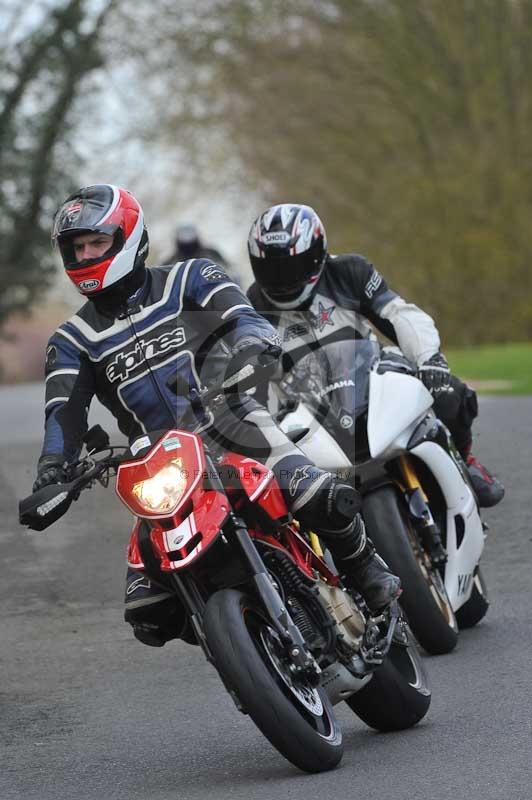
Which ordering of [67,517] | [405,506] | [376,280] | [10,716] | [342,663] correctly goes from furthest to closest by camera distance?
1. [67,517]
2. [376,280]
3. [405,506]
4. [10,716]
5. [342,663]

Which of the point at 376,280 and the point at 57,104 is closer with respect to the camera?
the point at 376,280

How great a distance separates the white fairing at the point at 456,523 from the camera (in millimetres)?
7023

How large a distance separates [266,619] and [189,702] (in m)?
1.52

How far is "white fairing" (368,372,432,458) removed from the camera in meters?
6.72

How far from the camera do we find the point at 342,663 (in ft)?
17.5

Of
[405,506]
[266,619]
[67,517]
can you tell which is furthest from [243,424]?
[67,517]

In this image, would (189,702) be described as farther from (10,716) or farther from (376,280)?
(376,280)

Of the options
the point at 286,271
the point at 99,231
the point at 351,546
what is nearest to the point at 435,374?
the point at 286,271

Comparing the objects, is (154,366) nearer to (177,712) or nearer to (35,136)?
(177,712)

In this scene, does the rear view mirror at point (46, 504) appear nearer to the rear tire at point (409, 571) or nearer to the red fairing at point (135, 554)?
the red fairing at point (135, 554)

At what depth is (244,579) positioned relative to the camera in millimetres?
5090

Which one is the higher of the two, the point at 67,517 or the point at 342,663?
the point at 342,663

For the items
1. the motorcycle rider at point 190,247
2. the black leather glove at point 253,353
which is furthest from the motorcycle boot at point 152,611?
the motorcycle rider at point 190,247

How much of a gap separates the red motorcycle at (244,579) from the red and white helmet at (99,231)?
62cm
